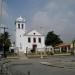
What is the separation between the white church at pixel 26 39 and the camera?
10857 centimetres

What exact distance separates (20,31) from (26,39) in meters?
3.85

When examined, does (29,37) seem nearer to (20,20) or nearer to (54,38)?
(20,20)

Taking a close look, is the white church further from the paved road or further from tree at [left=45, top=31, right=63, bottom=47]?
the paved road

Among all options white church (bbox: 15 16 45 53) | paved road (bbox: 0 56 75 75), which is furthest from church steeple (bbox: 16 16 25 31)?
paved road (bbox: 0 56 75 75)

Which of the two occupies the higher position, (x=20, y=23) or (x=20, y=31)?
(x=20, y=23)

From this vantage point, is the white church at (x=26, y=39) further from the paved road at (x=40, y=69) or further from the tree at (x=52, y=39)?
the paved road at (x=40, y=69)

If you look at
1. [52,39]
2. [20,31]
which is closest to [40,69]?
[20,31]

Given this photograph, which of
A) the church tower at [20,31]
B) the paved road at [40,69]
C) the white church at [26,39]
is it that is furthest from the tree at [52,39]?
the paved road at [40,69]

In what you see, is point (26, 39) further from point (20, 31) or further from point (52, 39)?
point (52, 39)

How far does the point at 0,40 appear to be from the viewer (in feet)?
362

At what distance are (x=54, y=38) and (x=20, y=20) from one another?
114ft

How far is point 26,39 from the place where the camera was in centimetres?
11000

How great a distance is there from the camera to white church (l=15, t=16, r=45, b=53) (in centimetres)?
10857

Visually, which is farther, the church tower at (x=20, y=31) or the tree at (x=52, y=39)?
the tree at (x=52, y=39)
